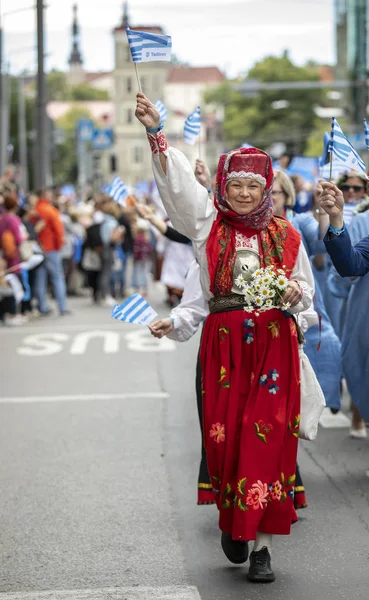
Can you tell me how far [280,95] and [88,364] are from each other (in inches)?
3489

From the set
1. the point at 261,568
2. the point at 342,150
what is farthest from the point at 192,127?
the point at 261,568

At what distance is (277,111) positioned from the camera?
10006 centimetres

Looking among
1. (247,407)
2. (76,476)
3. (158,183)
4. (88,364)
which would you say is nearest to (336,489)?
(76,476)

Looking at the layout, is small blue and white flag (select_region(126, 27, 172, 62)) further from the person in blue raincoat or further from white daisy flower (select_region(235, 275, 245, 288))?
the person in blue raincoat

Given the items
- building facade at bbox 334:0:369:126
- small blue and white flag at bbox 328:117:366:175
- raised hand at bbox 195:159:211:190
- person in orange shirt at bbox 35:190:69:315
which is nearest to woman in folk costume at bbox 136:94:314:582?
small blue and white flag at bbox 328:117:366:175

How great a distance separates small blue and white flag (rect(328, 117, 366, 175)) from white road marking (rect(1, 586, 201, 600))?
2.19 m

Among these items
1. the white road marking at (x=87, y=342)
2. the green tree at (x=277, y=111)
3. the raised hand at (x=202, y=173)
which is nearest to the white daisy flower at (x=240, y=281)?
the raised hand at (x=202, y=173)

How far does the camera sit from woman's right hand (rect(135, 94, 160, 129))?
207 inches

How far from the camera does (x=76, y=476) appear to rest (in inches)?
298

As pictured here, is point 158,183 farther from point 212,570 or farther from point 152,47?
point 212,570

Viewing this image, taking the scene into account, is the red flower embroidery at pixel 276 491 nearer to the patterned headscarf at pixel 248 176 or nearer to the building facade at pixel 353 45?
the patterned headscarf at pixel 248 176

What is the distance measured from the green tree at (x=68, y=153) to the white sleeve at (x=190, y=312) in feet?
378

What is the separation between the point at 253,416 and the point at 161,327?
652 millimetres

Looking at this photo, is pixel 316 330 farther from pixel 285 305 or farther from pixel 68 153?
pixel 68 153
